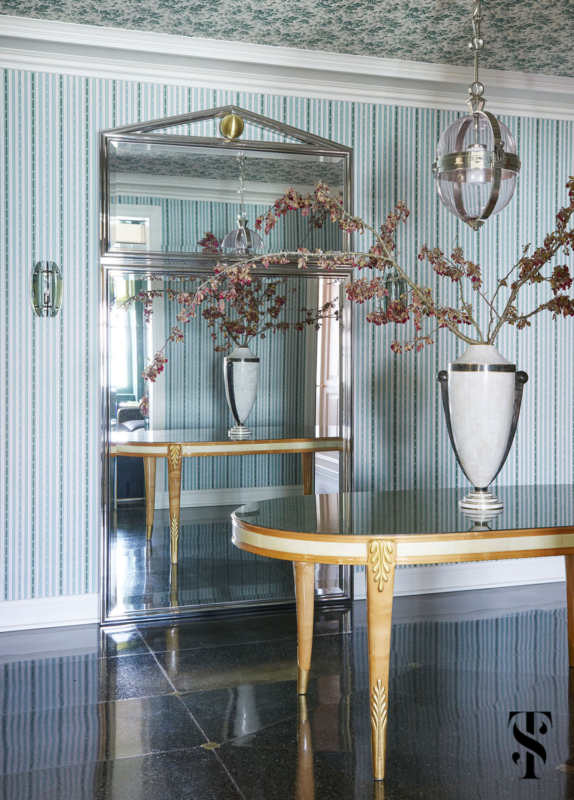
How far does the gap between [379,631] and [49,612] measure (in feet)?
5.88

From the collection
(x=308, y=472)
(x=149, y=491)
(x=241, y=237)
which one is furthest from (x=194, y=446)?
(x=241, y=237)

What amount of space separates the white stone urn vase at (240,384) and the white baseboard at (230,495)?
0.26 m

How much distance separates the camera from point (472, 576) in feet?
13.1

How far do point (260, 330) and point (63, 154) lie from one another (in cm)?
110

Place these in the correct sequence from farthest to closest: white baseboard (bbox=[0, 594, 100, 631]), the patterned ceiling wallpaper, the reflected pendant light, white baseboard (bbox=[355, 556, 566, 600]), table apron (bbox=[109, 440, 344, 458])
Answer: white baseboard (bbox=[355, 556, 566, 600]), table apron (bbox=[109, 440, 344, 458]), white baseboard (bbox=[0, 594, 100, 631]), the patterned ceiling wallpaper, the reflected pendant light

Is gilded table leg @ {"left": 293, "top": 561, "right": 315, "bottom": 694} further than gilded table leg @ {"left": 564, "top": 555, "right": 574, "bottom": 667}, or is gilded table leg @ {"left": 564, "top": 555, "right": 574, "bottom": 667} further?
gilded table leg @ {"left": 564, "top": 555, "right": 574, "bottom": 667}

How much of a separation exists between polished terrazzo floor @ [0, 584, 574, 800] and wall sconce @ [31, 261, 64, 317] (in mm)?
1343

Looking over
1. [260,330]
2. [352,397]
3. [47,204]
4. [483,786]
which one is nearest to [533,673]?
[483,786]

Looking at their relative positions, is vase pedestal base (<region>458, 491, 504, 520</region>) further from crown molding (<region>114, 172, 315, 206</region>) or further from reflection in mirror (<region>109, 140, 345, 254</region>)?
crown molding (<region>114, 172, 315, 206</region>)

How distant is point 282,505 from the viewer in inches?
103

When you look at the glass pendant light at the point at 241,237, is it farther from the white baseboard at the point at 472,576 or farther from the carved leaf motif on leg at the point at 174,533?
the white baseboard at the point at 472,576

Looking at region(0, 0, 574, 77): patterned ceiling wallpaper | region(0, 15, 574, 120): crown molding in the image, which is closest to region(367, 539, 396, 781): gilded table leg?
region(0, 0, 574, 77): patterned ceiling wallpaper

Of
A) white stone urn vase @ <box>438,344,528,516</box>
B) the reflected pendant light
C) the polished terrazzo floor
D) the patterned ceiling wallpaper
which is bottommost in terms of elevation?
the polished terrazzo floor

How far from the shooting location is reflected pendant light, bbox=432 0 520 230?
88.4 inches
